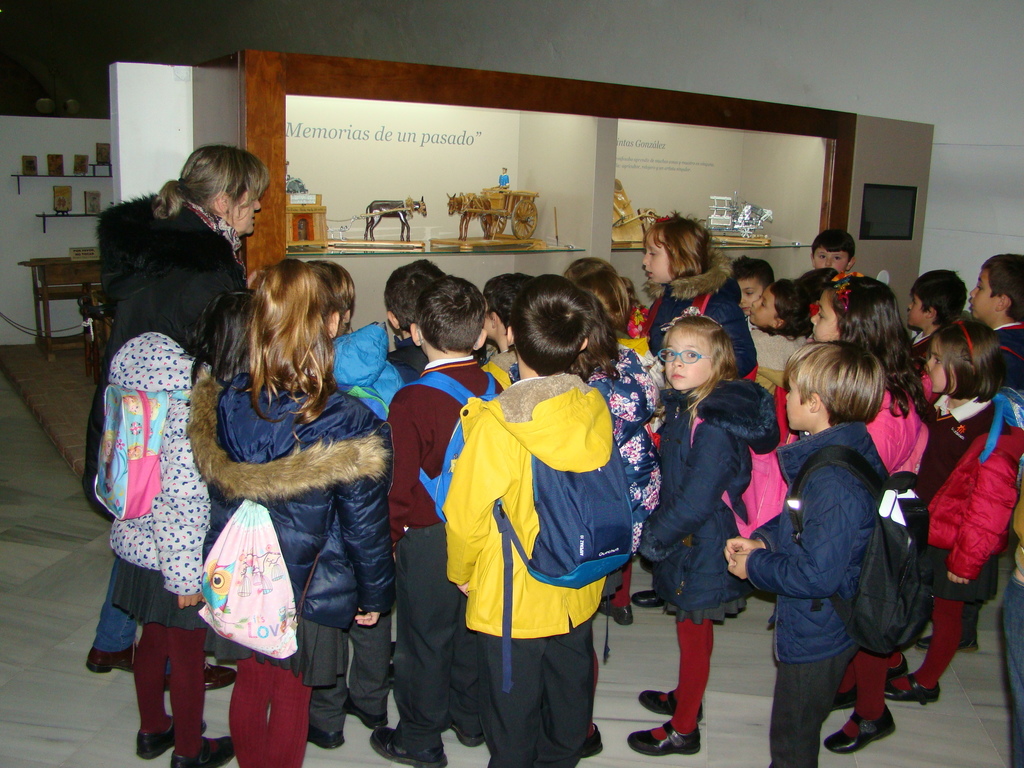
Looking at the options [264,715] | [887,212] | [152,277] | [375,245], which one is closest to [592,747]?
[264,715]

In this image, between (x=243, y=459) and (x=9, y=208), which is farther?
(x=9, y=208)

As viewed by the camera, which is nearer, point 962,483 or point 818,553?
point 818,553

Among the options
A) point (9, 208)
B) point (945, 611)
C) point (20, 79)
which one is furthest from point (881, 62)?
point (20, 79)

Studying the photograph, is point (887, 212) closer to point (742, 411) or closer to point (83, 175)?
point (742, 411)

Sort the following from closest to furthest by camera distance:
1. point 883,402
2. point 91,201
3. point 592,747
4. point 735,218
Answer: point 883,402
point 592,747
point 735,218
point 91,201

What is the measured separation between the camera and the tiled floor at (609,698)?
2.73 meters

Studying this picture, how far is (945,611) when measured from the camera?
2990mm

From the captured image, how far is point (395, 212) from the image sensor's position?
4.09 metres

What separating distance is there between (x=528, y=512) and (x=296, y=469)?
0.59 metres

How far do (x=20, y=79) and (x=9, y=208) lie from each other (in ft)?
23.2

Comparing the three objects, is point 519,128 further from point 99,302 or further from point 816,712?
point 99,302

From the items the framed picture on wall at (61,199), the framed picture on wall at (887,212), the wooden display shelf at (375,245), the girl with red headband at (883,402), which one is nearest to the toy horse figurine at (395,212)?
the wooden display shelf at (375,245)

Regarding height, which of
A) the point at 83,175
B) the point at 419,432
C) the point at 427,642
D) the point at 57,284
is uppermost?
the point at 83,175

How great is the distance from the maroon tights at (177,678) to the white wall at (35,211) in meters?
7.65
